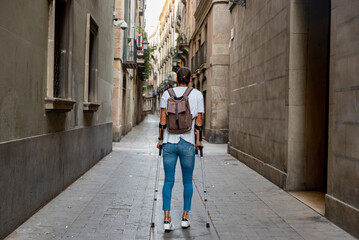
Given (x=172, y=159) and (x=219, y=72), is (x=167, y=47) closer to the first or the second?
(x=219, y=72)

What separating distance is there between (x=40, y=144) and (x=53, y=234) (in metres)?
1.56

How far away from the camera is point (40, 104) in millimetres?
5660

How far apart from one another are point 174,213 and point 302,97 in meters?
3.43

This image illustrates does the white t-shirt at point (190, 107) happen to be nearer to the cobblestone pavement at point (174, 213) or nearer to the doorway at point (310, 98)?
the cobblestone pavement at point (174, 213)

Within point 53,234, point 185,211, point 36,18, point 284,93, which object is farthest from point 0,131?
point 284,93

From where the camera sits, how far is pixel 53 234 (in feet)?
15.1

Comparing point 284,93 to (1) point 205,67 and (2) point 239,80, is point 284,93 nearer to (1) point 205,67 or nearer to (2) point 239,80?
(2) point 239,80

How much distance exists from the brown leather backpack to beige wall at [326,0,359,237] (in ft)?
6.66

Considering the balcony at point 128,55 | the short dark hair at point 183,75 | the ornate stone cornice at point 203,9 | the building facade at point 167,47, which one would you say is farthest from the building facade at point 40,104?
the building facade at point 167,47

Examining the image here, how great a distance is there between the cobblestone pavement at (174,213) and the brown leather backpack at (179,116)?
1285 millimetres

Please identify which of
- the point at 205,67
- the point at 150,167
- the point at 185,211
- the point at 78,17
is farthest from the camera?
the point at 205,67

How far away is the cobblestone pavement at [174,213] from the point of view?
4.68 meters

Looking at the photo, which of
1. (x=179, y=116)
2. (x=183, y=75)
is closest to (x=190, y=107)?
(x=179, y=116)

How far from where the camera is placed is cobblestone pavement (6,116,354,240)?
4.68m
